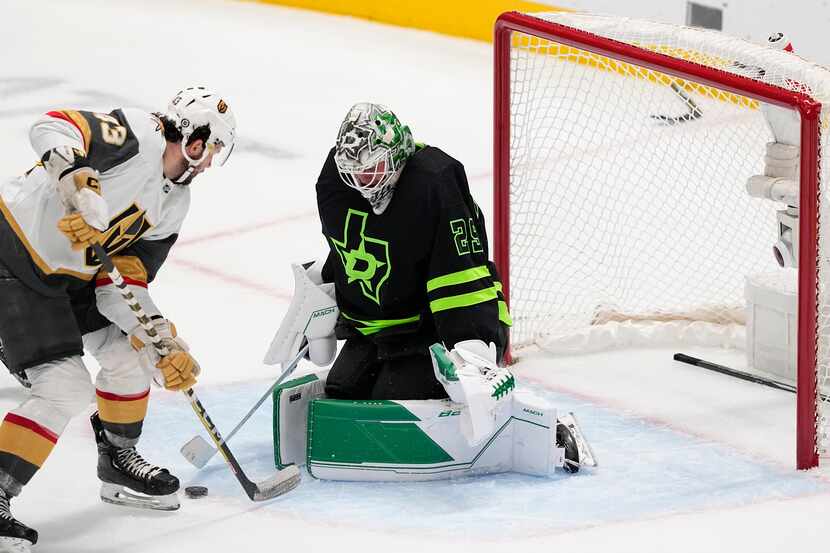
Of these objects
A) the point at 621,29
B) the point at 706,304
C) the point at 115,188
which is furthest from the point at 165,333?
the point at 706,304

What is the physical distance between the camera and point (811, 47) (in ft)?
18.2

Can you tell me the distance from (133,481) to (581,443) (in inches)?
37.6

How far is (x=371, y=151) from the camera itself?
2990 millimetres

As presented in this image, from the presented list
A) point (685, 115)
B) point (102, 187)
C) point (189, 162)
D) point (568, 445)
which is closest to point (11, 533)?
point (102, 187)

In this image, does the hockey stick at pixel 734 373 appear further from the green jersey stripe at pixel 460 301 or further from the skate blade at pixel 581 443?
the green jersey stripe at pixel 460 301

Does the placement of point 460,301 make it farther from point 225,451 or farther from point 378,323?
point 225,451

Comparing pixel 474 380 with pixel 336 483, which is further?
pixel 336 483

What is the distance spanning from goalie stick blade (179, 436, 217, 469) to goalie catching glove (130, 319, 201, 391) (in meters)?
0.26

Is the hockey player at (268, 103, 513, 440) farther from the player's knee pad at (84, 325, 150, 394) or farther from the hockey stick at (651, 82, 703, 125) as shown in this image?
the hockey stick at (651, 82, 703, 125)

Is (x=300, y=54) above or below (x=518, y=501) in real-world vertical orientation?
above

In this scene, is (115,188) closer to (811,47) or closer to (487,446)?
(487,446)

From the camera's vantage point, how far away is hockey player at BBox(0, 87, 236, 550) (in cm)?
267

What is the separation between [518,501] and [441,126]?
10.4ft

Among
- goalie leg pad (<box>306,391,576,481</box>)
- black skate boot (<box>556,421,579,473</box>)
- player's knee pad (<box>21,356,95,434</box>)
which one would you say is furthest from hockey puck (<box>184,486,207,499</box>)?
black skate boot (<box>556,421,579,473</box>)
